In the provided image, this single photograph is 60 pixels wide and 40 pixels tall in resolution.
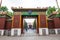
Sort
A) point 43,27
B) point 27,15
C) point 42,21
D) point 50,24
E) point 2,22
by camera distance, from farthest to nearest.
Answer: point 50,24, point 2,22, point 27,15, point 42,21, point 43,27

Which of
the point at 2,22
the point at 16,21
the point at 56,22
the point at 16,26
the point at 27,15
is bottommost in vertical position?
the point at 16,26

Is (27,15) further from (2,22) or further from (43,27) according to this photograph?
(2,22)

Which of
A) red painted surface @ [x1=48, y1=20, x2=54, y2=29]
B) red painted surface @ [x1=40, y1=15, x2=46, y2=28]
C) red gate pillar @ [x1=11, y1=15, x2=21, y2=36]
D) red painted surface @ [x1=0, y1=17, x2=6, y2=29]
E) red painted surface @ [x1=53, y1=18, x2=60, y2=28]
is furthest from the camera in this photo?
red painted surface @ [x1=48, y1=20, x2=54, y2=29]

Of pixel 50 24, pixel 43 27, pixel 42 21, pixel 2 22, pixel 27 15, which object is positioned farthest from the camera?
pixel 50 24

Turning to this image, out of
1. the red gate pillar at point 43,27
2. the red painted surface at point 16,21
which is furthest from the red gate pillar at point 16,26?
the red gate pillar at point 43,27

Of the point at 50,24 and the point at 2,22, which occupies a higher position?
the point at 2,22

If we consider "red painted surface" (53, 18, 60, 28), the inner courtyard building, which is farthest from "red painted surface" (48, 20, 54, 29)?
"red painted surface" (53, 18, 60, 28)

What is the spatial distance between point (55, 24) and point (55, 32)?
4.73ft

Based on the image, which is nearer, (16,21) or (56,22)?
(16,21)

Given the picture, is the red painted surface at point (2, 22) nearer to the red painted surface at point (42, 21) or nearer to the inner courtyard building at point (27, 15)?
the inner courtyard building at point (27, 15)

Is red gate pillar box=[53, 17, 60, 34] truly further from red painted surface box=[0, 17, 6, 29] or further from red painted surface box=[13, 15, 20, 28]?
red painted surface box=[0, 17, 6, 29]

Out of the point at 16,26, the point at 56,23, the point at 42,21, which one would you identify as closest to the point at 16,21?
the point at 16,26

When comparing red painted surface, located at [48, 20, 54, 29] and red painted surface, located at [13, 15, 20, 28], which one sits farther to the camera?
red painted surface, located at [48, 20, 54, 29]

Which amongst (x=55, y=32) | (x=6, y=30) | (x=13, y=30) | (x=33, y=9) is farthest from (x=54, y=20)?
(x=6, y=30)
